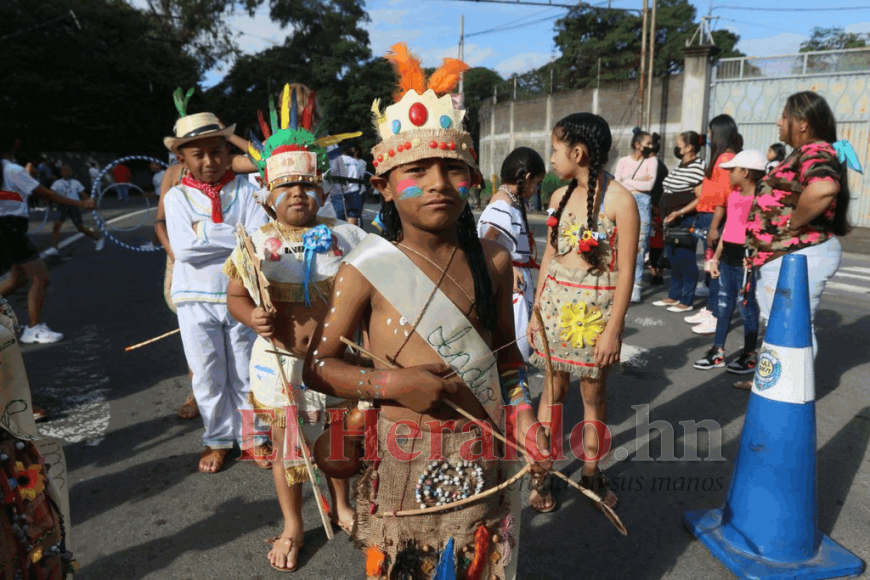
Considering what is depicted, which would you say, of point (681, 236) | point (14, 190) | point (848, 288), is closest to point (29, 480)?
point (14, 190)

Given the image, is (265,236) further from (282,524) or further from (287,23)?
(287,23)

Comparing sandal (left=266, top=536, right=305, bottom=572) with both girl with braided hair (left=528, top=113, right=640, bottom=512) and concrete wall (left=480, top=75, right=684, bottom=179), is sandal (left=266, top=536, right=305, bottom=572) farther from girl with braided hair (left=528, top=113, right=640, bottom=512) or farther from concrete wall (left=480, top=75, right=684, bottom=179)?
concrete wall (left=480, top=75, right=684, bottom=179)

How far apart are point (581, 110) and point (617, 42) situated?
25.8 metres

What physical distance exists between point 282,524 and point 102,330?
4.84 meters

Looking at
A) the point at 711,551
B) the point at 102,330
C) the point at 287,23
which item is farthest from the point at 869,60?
the point at 287,23

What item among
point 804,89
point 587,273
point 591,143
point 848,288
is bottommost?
point 848,288

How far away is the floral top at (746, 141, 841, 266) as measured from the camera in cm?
400

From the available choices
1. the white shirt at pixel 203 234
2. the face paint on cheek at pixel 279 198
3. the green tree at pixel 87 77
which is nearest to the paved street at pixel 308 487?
the white shirt at pixel 203 234

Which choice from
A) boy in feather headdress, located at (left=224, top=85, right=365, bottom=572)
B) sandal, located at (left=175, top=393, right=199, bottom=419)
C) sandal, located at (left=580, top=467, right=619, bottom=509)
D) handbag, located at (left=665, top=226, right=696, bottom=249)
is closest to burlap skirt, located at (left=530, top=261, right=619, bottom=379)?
sandal, located at (left=580, top=467, right=619, bottom=509)

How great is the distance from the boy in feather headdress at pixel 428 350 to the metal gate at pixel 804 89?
51.5ft

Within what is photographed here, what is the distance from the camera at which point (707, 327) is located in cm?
661

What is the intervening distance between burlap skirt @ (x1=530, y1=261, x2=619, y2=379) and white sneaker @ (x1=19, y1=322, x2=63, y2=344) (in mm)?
5625

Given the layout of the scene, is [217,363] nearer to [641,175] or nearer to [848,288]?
[641,175]

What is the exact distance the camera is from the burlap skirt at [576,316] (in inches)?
126
